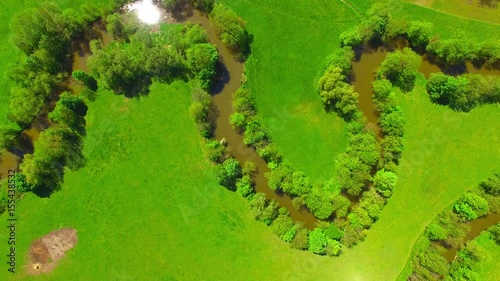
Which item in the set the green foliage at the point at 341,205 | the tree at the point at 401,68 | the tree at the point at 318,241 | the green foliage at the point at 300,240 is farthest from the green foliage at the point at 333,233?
the tree at the point at 401,68

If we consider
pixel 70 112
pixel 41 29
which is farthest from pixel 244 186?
pixel 41 29

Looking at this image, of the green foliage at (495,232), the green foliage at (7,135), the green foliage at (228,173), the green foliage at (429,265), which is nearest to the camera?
the green foliage at (7,135)

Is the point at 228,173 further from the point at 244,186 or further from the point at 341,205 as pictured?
the point at 341,205

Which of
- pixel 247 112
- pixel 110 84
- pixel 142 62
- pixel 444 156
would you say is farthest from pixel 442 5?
pixel 110 84

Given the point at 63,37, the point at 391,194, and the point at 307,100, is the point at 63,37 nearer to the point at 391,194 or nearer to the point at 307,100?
the point at 307,100

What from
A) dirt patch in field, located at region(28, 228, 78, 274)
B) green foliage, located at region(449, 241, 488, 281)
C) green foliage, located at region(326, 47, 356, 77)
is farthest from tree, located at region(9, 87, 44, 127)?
green foliage, located at region(449, 241, 488, 281)

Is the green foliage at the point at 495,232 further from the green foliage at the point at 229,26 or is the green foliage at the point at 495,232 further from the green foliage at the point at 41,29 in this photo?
the green foliage at the point at 41,29
